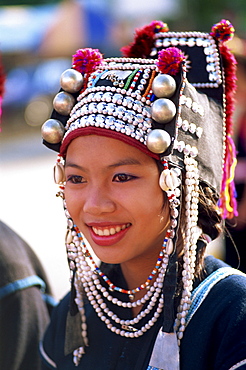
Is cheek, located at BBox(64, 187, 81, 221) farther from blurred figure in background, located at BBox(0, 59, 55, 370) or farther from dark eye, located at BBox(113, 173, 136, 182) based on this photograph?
blurred figure in background, located at BBox(0, 59, 55, 370)

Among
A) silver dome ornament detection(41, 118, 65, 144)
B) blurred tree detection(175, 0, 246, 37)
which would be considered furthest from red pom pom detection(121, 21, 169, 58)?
blurred tree detection(175, 0, 246, 37)

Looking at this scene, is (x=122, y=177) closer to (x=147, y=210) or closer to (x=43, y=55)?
(x=147, y=210)

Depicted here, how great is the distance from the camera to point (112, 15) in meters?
20.7

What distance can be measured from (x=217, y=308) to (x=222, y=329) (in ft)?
0.26

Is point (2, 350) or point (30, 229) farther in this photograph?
point (30, 229)

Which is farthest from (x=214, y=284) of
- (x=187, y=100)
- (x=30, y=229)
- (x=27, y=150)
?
(x=27, y=150)

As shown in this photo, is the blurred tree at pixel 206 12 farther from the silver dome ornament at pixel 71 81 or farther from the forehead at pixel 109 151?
the forehead at pixel 109 151

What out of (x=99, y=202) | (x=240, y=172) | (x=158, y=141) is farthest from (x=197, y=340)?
(x=240, y=172)

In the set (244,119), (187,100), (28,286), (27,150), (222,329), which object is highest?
(187,100)

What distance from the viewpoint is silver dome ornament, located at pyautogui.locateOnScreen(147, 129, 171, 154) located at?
2.05 metres

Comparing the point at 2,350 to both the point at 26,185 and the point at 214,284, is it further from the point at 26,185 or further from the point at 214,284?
the point at 26,185

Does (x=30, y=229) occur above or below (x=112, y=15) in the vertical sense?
below

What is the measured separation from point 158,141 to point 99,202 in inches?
12.1

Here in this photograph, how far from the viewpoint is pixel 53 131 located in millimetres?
2326
